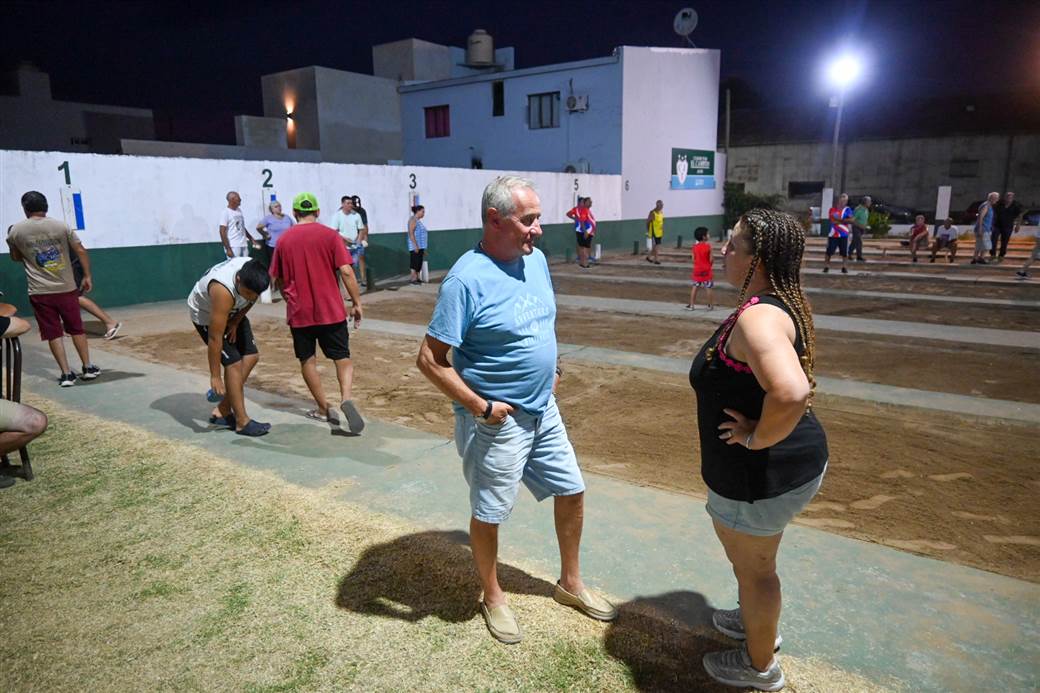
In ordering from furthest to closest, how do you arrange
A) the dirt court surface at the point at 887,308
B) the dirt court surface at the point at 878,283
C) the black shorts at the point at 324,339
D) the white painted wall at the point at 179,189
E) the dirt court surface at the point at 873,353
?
the dirt court surface at the point at 878,283, the white painted wall at the point at 179,189, the dirt court surface at the point at 887,308, the dirt court surface at the point at 873,353, the black shorts at the point at 324,339

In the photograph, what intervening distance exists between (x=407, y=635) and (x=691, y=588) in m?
1.30

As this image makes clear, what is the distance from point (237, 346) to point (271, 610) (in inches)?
111

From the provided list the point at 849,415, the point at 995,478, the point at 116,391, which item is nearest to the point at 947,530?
the point at 995,478

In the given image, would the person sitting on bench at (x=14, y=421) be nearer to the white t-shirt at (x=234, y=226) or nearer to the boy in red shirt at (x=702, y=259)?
the boy in red shirt at (x=702, y=259)

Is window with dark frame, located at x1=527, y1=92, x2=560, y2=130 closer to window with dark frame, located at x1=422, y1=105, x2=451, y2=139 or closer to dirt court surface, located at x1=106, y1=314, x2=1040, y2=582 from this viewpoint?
window with dark frame, located at x1=422, y1=105, x2=451, y2=139

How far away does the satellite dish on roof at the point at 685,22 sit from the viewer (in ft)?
85.2

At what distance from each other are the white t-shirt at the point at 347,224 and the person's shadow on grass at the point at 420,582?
35.2 feet

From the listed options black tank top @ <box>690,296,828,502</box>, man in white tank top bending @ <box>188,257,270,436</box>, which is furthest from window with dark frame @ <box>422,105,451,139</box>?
black tank top @ <box>690,296,828,502</box>

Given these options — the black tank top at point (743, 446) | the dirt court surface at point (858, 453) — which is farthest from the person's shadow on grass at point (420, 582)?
the dirt court surface at point (858, 453)

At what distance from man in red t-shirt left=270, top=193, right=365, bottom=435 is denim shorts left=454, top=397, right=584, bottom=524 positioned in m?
2.74

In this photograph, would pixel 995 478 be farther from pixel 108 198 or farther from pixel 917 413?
pixel 108 198

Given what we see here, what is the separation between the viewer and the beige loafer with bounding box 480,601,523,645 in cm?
272

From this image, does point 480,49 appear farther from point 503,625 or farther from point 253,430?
point 503,625

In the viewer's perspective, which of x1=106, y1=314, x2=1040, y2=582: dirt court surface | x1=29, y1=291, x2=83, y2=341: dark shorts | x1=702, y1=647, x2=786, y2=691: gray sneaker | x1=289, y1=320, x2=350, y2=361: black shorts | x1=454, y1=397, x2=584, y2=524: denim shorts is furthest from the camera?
x1=29, y1=291, x2=83, y2=341: dark shorts
